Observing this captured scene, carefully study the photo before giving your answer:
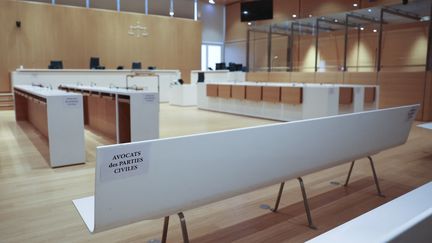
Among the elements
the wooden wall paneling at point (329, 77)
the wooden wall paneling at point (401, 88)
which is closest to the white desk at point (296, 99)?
the wooden wall paneling at point (401, 88)

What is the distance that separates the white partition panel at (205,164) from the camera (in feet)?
5.32

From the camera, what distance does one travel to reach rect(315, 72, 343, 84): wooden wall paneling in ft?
33.9

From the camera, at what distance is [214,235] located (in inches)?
97.5

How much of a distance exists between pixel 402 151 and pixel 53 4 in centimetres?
1280

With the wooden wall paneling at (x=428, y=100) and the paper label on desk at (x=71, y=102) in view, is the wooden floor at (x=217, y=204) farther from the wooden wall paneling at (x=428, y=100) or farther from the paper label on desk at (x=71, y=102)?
Result: the wooden wall paneling at (x=428, y=100)

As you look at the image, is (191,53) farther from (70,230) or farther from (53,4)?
(70,230)

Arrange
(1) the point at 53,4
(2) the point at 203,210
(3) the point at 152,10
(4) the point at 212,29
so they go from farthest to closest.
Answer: (4) the point at 212,29 → (3) the point at 152,10 → (1) the point at 53,4 → (2) the point at 203,210

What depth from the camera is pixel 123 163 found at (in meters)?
1.60

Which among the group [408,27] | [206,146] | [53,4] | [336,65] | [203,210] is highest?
[53,4]

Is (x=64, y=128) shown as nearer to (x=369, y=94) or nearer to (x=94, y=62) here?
(x=369, y=94)

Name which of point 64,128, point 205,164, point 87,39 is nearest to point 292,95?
point 64,128

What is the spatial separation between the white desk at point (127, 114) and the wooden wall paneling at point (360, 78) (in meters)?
6.79

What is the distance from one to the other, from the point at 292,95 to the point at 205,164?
620cm

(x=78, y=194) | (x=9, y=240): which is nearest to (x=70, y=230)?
(x=9, y=240)
